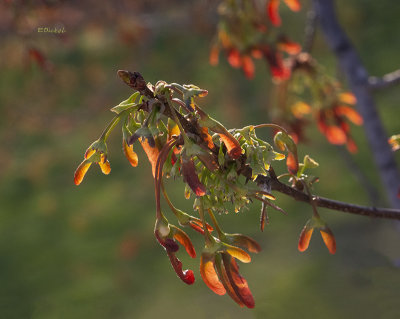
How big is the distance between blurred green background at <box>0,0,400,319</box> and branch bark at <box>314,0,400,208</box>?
289 mm

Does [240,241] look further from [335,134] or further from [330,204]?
[335,134]

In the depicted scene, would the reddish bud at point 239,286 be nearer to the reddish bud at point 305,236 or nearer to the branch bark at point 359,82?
the reddish bud at point 305,236

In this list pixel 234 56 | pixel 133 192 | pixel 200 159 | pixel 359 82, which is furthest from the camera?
pixel 133 192

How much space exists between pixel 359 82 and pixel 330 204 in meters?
0.86

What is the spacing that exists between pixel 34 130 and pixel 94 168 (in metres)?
0.80

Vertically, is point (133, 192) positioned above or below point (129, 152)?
below

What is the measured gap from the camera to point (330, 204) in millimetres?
733

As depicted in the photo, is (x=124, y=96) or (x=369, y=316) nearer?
(x=369, y=316)

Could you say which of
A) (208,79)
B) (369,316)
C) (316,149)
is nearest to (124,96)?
(208,79)

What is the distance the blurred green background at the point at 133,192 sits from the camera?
249 centimetres

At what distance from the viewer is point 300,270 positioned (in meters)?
2.68

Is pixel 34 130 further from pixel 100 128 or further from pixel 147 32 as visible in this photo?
pixel 147 32

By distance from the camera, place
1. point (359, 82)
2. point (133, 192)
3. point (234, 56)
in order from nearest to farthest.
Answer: point (234, 56) < point (359, 82) < point (133, 192)

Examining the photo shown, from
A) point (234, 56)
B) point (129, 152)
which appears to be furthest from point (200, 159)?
point (234, 56)
